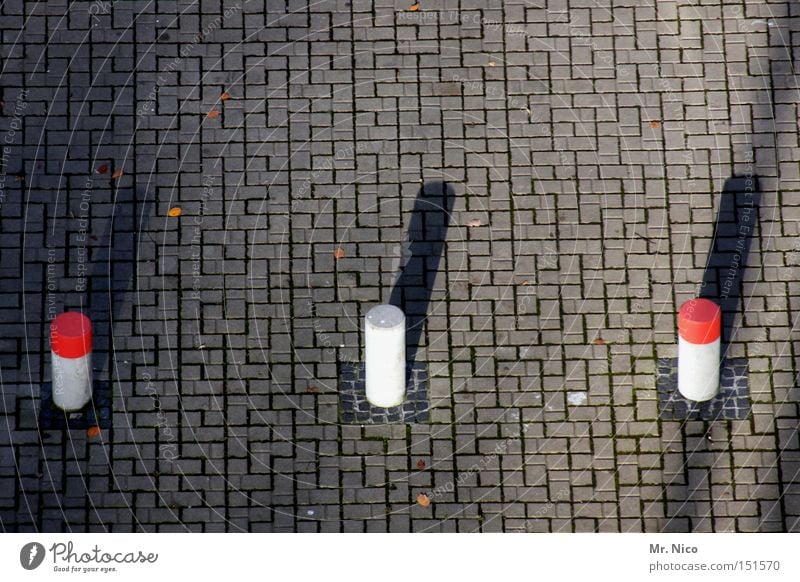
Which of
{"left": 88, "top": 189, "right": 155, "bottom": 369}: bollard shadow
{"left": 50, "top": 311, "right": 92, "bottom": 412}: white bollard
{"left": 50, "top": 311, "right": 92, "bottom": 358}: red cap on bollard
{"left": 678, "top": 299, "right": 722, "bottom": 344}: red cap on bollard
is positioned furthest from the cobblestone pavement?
{"left": 678, "top": 299, "right": 722, "bottom": 344}: red cap on bollard

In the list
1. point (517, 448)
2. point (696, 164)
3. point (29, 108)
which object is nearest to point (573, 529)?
point (517, 448)

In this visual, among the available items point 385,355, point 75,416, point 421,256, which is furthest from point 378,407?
point 75,416

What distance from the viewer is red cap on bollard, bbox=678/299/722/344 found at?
12211 mm

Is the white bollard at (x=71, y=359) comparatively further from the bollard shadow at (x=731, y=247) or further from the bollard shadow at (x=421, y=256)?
the bollard shadow at (x=731, y=247)

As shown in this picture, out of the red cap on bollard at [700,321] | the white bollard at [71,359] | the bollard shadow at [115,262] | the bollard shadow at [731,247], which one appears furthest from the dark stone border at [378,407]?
the bollard shadow at [731,247]

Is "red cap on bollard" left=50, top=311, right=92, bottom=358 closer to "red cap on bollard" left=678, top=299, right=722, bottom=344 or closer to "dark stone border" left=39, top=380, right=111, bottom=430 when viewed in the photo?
"dark stone border" left=39, top=380, right=111, bottom=430

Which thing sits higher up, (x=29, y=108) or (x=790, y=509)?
(x=29, y=108)

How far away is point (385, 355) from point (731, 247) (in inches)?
141

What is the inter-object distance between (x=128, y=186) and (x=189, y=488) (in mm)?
3037

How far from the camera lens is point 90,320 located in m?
13.4

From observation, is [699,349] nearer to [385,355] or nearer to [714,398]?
[714,398]

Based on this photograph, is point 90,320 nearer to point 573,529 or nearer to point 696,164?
point 573,529

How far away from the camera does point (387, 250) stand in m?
13.7

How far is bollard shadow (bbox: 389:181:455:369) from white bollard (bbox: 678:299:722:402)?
2361 mm
